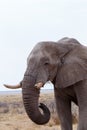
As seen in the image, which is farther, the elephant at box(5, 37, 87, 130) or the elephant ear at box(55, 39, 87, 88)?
the elephant ear at box(55, 39, 87, 88)

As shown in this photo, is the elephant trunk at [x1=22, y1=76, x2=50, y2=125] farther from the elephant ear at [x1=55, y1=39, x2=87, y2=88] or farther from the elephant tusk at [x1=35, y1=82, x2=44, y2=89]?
the elephant ear at [x1=55, y1=39, x2=87, y2=88]

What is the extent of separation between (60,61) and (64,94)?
73cm

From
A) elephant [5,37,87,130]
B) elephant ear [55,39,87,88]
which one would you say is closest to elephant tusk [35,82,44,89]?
elephant [5,37,87,130]

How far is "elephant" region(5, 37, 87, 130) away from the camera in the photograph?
8594 mm

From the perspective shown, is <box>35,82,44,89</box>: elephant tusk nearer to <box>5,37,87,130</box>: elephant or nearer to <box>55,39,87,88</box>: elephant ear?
<box>5,37,87,130</box>: elephant

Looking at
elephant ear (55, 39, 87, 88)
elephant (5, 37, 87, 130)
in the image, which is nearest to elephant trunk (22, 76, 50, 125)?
elephant (5, 37, 87, 130)

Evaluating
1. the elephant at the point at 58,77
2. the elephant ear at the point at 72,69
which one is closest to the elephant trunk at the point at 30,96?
the elephant at the point at 58,77

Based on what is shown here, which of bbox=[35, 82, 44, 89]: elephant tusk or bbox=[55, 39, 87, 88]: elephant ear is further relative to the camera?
bbox=[55, 39, 87, 88]: elephant ear

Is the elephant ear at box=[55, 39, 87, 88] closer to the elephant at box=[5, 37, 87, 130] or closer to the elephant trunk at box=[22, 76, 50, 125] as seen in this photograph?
the elephant at box=[5, 37, 87, 130]

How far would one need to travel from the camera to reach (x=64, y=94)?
31.5ft

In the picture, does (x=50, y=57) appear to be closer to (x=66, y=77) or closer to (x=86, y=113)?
(x=66, y=77)

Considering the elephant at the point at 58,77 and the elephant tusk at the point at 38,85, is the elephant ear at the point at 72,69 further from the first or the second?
the elephant tusk at the point at 38,85

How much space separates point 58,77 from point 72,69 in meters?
0.31

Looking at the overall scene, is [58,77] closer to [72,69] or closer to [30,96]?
[72,69]
